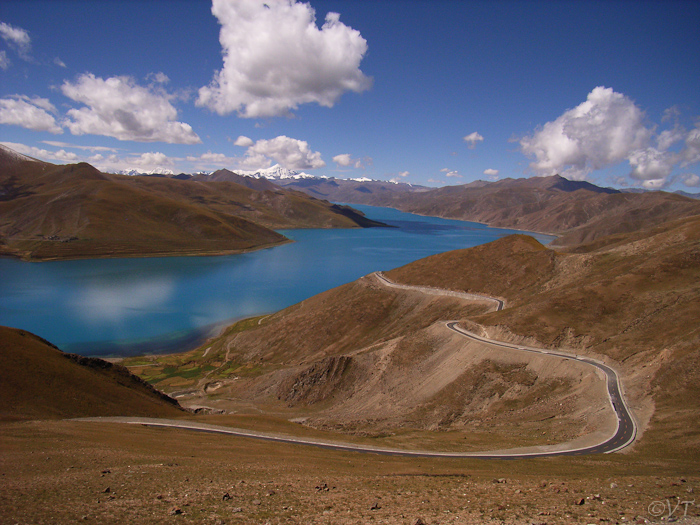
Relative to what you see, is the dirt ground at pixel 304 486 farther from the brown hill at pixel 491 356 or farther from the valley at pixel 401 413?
the brown hill at pixel 491 356

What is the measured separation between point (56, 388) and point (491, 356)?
49.6m

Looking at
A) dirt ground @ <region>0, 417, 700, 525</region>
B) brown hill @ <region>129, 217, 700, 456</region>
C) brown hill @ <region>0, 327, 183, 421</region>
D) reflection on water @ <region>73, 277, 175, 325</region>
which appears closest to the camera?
dirt ground @ <region>0, 417, 700, 525</region>

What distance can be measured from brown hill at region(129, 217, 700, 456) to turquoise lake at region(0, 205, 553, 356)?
59.4 ft

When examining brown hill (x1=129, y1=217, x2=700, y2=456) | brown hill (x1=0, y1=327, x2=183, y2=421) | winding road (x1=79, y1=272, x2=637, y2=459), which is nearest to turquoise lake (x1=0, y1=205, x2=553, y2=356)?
brown hill (x1=129, y1=217, x2=700, y2=456)

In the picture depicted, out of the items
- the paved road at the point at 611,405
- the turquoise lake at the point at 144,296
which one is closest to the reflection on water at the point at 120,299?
the turquoise lake at the point at 144,296

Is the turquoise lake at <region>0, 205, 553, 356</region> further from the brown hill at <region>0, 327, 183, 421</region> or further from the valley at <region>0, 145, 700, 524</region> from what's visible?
the brown hill at <region>0, 327, 183, 421</region>

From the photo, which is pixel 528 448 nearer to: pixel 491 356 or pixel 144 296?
pixel 491 356

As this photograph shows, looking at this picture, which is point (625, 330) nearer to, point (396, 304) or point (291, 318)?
point (396, 304)

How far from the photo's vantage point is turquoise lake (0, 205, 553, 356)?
92062mm

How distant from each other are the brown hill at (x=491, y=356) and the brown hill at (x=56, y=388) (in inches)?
740

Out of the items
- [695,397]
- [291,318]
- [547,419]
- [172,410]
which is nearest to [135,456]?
[172,410]

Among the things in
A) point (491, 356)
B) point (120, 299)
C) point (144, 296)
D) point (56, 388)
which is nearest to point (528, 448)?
point (491, 356)

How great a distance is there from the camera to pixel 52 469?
2058 centimetres

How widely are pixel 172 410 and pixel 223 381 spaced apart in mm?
26243
